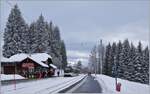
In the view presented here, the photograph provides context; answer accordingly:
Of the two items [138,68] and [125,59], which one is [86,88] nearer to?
[138,68]

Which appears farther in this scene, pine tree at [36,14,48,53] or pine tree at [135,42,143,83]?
pine tree at [135,42,143,83]

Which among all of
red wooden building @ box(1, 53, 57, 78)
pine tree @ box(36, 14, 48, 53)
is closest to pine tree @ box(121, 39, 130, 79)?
pine tree @ box(36, 14, 48, 53)

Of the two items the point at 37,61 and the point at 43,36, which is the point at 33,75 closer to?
the point at 37,61

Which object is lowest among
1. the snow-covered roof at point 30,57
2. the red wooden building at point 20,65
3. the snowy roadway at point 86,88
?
the snowy roadway at point 86,88

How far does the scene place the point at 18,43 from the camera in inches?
3578

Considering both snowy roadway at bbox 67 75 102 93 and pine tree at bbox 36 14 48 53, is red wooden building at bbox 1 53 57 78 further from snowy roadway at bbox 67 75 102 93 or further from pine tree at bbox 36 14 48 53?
snowy roadway at bbox 67 75 102 93

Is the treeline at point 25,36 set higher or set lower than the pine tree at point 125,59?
higher

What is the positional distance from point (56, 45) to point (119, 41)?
33.3 m

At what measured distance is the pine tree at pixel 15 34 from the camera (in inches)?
3536

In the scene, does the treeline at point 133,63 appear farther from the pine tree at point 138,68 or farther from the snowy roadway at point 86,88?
the snowy roadway at point 86,88

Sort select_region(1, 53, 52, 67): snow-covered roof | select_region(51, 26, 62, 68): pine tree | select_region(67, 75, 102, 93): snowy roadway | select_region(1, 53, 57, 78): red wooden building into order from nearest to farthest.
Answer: select_region(67, 75, 102, 93): snowy roadway, select_region(1, 53, 57, 78): red wooden building, select_region(1, 53, 52, 67): snow-covered roof, select_region(51, 26, 62, 68): pine tree

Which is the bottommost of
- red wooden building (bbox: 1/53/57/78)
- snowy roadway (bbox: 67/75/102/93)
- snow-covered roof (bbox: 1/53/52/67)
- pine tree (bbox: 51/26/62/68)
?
snowy roadway (bbox: 67/75/102/93)

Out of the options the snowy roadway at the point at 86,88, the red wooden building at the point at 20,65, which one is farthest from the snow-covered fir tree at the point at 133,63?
the snowy roadway at the point at 86,88

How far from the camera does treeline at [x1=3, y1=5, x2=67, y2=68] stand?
90438mm
